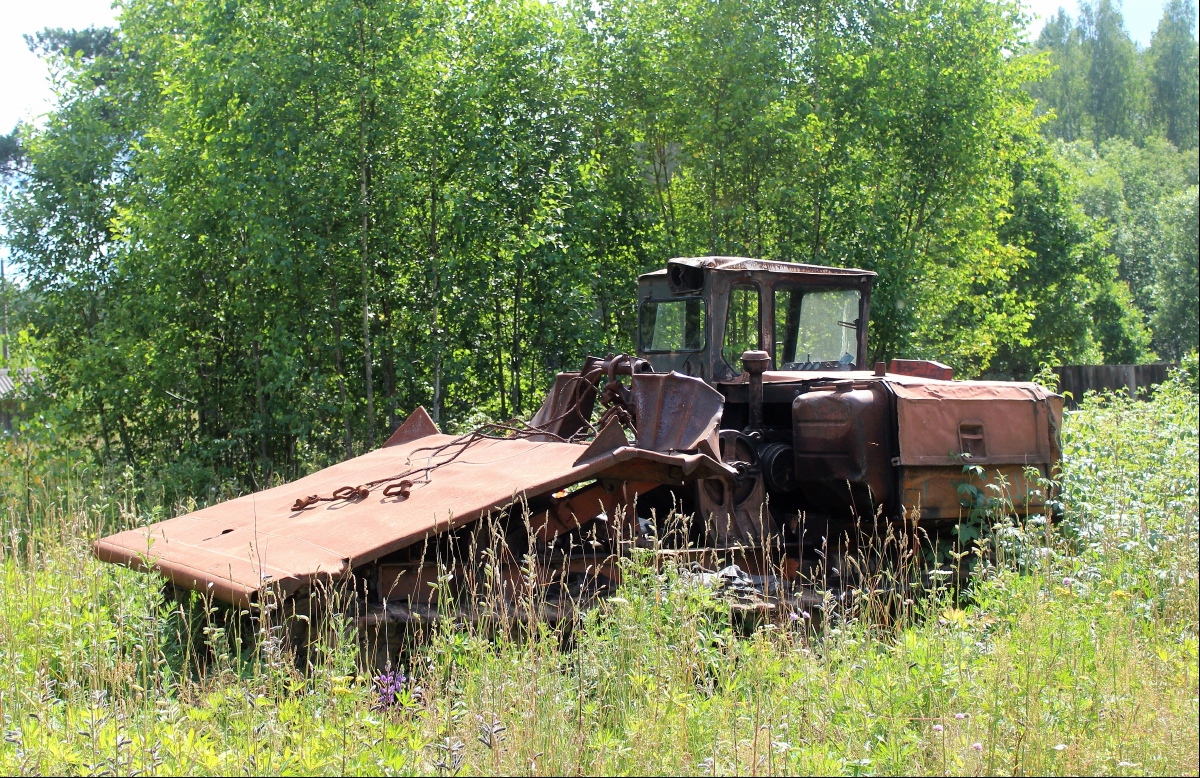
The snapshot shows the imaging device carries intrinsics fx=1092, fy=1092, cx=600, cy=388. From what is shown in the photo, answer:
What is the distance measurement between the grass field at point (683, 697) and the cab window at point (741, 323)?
2.54 m

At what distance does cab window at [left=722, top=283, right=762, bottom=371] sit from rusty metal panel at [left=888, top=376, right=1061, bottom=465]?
131cm

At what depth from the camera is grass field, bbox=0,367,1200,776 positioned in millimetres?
3781

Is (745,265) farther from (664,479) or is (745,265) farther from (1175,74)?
(1175,74)

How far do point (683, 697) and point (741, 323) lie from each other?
4067 millimetres

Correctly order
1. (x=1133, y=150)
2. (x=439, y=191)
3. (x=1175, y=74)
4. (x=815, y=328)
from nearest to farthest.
A: 1. (x=815, y=328)
2. (x=439, y=191)
3. (x=1133, y=150)
4. (x=1175, y=74)

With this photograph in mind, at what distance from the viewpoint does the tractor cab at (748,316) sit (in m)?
7.51

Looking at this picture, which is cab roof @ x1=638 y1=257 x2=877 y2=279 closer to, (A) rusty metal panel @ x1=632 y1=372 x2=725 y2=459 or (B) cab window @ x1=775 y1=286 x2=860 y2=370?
(B) cab window @ x1=775 y1=286 x2=860 y2=370

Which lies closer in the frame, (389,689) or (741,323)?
(389,689)

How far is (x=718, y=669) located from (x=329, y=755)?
160 cm

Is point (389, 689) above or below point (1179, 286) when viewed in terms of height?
below

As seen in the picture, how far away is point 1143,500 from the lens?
724 centimetres

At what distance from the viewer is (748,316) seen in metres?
7.80

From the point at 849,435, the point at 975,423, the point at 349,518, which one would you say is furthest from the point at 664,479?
the point at 975,423

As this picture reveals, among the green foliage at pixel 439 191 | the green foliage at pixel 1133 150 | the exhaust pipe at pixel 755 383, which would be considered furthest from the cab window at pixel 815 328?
the green foliage at pixel 1133 150
